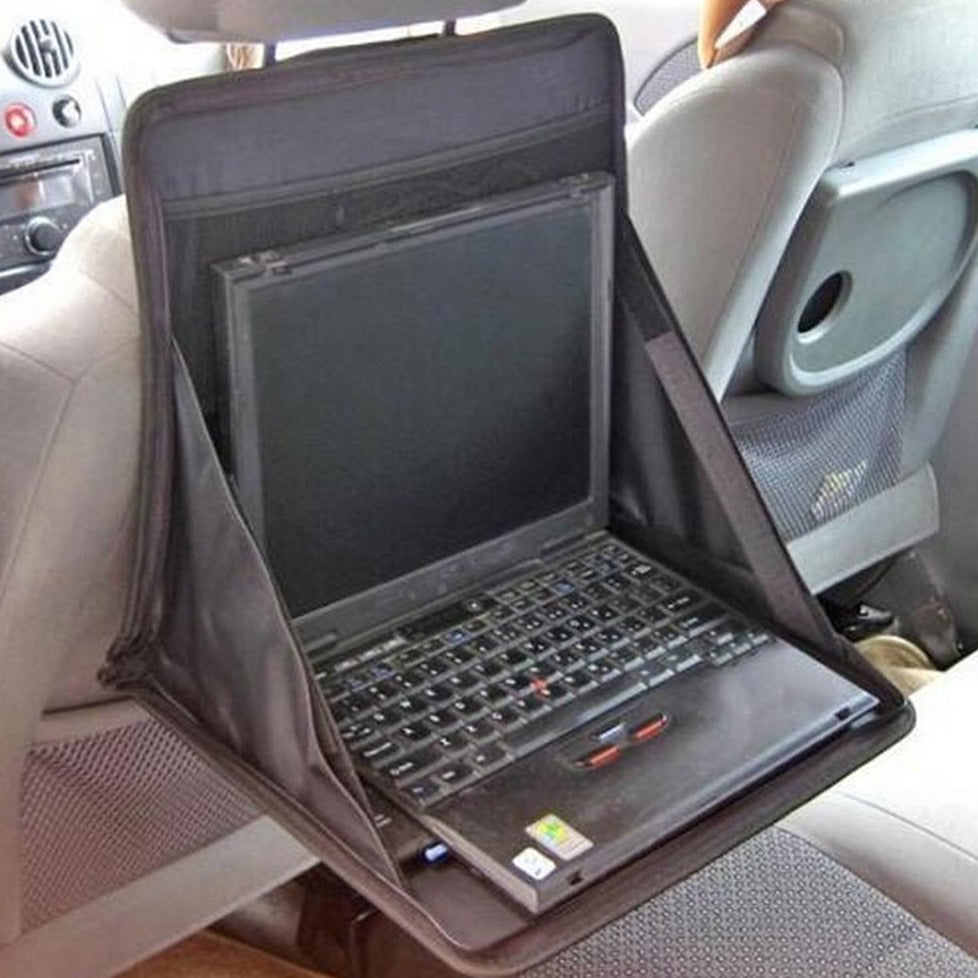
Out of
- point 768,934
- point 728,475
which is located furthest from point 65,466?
point 768,934

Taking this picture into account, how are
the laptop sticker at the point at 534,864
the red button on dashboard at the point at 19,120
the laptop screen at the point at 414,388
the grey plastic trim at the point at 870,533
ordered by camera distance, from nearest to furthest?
the laptop sticker at the point at 534,864, the laptop screen at the point at 414,388, the grey plastic trim at the point at 870,533, the red button on dashboard at the point at 19,120

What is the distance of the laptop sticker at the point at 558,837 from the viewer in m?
1.02

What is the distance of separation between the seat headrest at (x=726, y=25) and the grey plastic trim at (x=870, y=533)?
537mm

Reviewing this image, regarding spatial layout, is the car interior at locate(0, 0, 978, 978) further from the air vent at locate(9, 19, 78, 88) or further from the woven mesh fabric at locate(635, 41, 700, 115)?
the woven mesh fabric at locate(635, 41, 700, 115)

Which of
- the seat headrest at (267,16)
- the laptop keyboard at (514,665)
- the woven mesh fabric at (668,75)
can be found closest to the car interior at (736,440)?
the seat headrest at (267,16)

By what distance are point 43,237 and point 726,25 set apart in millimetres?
894

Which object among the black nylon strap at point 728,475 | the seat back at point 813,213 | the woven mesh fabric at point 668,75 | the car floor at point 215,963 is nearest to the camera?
the black nylon strap at point 728,475

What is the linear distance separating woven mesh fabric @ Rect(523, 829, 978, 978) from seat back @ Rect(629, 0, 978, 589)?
0.48 metres

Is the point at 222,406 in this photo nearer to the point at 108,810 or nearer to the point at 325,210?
the point at 325,210

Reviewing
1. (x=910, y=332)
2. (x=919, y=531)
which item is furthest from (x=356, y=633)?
(x=919, y=531)

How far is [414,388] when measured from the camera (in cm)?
119

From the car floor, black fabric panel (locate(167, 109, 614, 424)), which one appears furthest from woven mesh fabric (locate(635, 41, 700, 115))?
the car floor

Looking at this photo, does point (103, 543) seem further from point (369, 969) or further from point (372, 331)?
point (369, 969)

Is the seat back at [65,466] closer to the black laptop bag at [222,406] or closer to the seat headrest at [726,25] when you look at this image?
the black laptop bag at [222,406]
